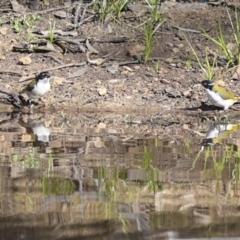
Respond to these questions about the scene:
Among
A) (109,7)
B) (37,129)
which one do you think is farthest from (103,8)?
(37,129)

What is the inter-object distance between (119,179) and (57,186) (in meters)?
0.53

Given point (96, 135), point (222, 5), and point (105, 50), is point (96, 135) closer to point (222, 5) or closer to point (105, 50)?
point (105, 50)

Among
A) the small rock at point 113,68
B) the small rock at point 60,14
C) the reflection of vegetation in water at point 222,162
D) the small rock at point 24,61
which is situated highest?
the small rock at point 60,14

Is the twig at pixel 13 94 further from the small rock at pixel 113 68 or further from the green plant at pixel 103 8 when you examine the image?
the green plant at pixel 103 8

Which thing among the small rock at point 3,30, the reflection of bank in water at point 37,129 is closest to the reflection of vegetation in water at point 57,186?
the reflection of bank in water at point 37,129

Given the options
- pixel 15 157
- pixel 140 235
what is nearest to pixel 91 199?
pixel 140 235

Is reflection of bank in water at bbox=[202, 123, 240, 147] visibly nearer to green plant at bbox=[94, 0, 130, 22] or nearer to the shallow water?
the shallow water

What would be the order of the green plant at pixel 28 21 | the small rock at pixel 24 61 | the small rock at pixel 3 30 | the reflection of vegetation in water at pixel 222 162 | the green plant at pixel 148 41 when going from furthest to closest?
the green plant at pixel 28 21 < the small rock at pixel 3 30 < the small rock at pixel 24 61 < the green plant at pixel 148 41 < the reflection of vegetation in water at pixel 222 162

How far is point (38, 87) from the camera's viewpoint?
914 centimetres

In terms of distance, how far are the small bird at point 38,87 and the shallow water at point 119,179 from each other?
0.74 m

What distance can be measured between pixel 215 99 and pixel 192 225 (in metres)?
4.77

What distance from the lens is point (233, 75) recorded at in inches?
402

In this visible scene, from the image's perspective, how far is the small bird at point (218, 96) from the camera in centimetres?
912

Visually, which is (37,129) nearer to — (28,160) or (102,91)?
(28,160)
